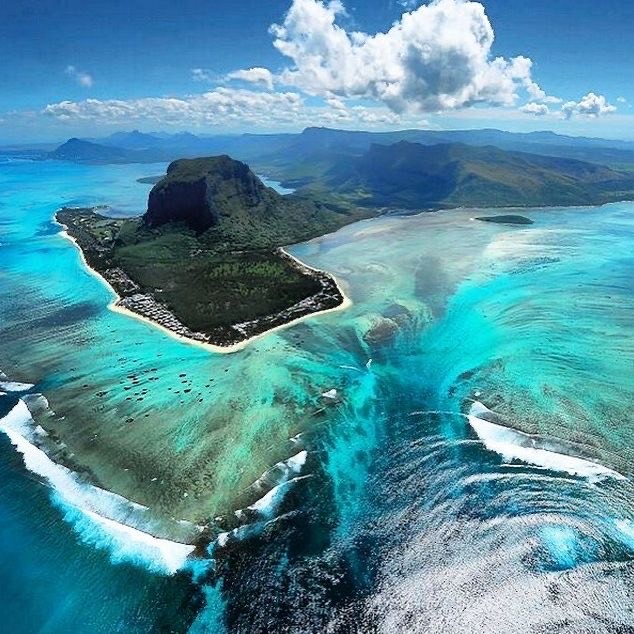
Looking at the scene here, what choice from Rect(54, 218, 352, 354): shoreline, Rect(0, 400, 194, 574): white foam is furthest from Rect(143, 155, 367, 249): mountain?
Rect(0, 400, 194, 574): white foam

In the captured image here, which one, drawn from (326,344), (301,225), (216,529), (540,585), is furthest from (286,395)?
(301,225)

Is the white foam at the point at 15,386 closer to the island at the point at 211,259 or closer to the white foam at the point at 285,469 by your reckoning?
the island at the point at 211,259

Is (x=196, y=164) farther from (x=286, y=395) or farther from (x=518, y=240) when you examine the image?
(x=286, y=395)

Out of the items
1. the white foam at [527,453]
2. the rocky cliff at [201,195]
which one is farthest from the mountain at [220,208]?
the white foam at [527,453]

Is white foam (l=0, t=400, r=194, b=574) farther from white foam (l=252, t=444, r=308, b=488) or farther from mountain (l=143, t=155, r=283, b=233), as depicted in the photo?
mountain (l=143, t=155, r=283, b=233)

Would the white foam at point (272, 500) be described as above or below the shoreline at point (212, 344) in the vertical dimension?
above

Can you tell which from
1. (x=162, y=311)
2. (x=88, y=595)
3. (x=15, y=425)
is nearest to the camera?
(x=88, y=595)

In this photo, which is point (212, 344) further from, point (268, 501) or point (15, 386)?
point (268, 501)
